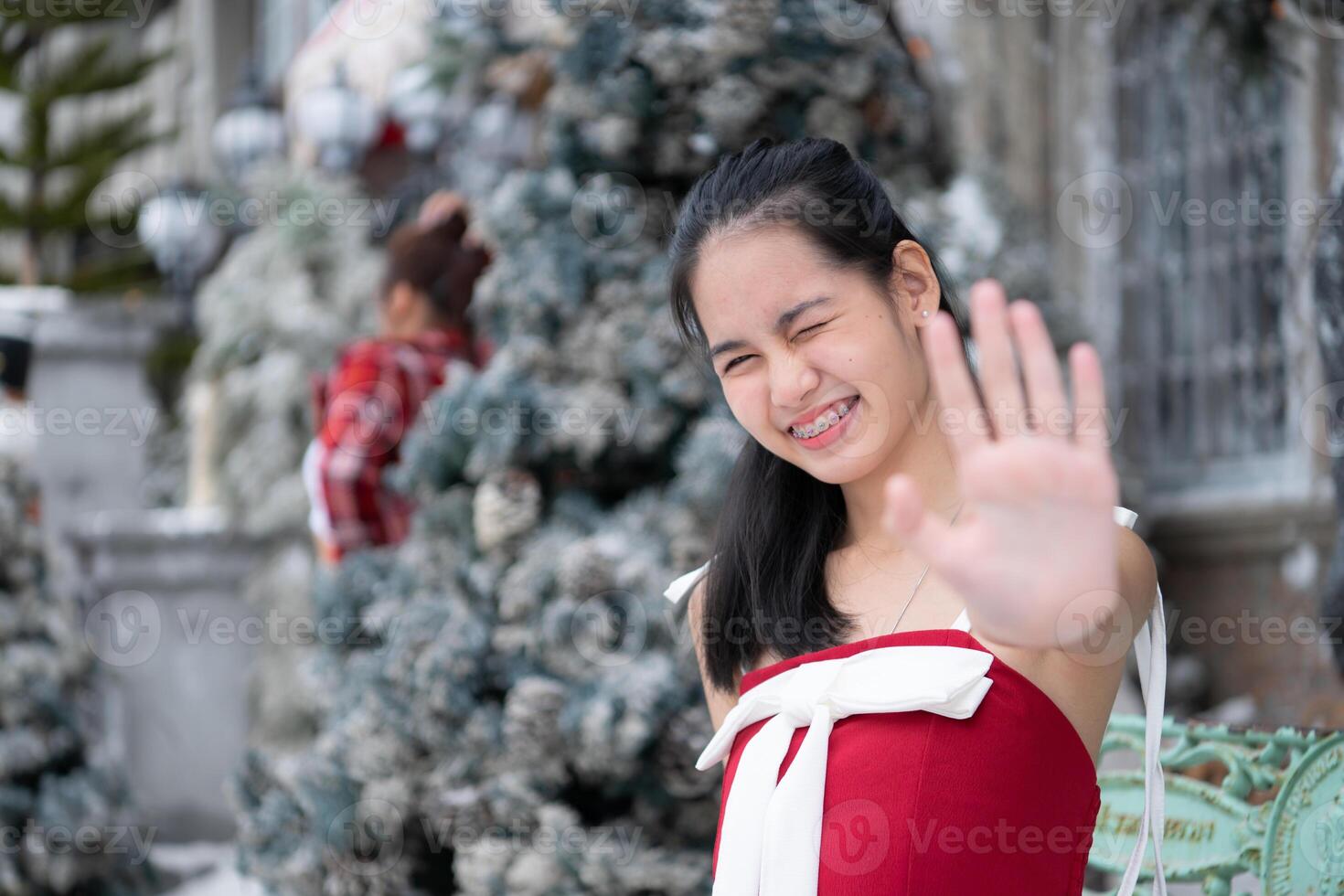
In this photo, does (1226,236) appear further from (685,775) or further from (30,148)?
(30,148)

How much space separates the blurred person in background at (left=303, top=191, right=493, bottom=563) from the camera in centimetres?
367

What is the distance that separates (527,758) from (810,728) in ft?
3.84

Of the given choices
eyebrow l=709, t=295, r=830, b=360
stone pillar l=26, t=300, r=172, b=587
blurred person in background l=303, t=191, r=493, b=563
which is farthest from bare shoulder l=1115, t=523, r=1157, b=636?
stone pillar l=26, t=300, r=172, b=587

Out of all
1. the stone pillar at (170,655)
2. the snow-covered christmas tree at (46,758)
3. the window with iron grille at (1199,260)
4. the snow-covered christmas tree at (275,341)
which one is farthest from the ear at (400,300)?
the window with iron grille at (1199,260)

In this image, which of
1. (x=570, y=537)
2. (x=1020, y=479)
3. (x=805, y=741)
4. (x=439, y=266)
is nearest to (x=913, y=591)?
(x=805, y=741)

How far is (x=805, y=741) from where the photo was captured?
1445 millimetres

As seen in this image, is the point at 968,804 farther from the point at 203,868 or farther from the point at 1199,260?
the point at 1199,260

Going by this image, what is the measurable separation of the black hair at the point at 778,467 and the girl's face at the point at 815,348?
1.0 inches

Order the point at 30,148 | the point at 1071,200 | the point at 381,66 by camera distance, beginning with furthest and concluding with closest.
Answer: the point at 30,148 < the point at 381,66 < the point at 1071,200

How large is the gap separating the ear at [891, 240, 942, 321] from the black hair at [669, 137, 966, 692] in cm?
1

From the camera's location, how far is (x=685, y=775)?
7.96ft

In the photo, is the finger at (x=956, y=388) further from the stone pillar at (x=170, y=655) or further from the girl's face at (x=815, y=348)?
the stone pillar at (x=170, y=655)

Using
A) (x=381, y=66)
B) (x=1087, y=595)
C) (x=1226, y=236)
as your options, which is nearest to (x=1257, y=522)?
(x=1226, y=236)

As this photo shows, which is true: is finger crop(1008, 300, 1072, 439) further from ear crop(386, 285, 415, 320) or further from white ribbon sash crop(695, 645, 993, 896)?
ear crop(386, 285, 415, 320)
